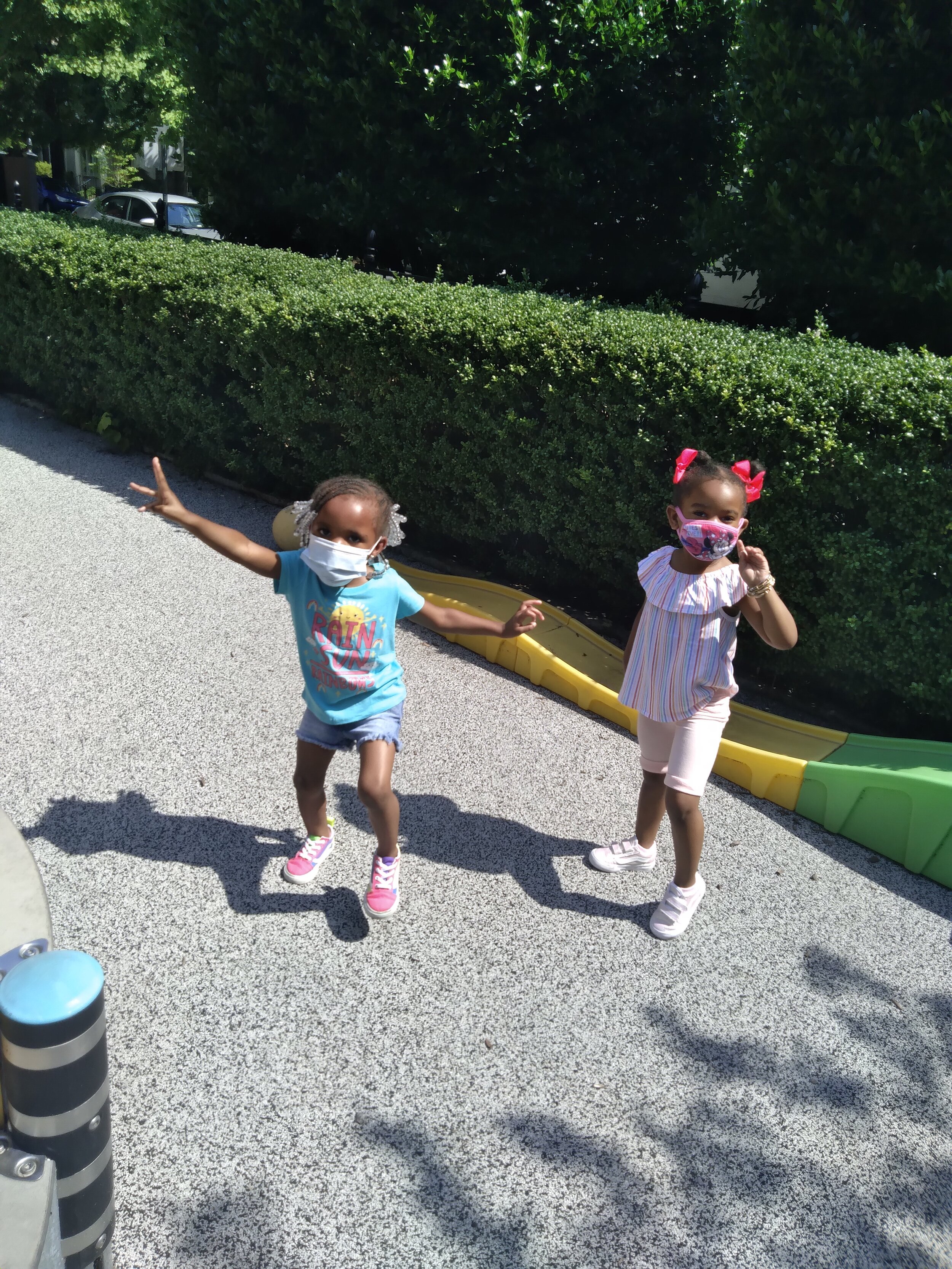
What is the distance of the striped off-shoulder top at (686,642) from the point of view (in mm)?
3369

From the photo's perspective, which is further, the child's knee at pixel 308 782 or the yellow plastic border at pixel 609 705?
the yellow plastic border at pixel 609 705

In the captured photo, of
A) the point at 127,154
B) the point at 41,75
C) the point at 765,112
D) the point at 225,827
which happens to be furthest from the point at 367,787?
the point at 127,154

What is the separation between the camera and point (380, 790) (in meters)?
3.24

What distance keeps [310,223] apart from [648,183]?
361cm

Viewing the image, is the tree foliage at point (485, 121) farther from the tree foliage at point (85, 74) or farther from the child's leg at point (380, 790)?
the child's leg at point (380, 790)

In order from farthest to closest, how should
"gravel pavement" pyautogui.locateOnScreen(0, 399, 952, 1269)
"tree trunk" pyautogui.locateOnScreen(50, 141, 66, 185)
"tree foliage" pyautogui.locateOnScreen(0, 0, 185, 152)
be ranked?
"tree trunk" pyautogui.locateOnScreen(50, 141, 66, 185)
"tree foliage" pyautogui.locateOnScreen(0, 0, 185, 152)
"gravel pavement" pyautogui.locateOnScreen(0, 399, 952, 1269)

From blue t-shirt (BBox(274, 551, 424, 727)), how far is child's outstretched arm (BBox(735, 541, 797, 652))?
110 cm

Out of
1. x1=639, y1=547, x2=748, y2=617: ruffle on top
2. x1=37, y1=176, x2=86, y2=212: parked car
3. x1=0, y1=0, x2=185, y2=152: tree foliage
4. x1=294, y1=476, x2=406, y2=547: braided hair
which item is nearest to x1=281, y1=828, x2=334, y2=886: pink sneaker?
x1=294, y1=476, x2=406, y2=547: braided hair

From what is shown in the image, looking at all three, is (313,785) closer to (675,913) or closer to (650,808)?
(650,808)

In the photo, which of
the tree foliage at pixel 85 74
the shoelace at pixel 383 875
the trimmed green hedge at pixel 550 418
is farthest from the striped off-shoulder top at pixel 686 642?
the tree foliage at pixel 85 74

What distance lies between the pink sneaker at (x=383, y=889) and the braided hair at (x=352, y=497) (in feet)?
3.53

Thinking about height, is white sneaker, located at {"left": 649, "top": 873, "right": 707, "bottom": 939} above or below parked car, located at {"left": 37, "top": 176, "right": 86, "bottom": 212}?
below

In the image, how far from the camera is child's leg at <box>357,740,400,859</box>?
324cm

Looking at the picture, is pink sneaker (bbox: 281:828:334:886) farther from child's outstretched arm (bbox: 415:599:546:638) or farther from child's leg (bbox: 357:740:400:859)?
child's outstretched arm (bbox: 415:599:546:638)
